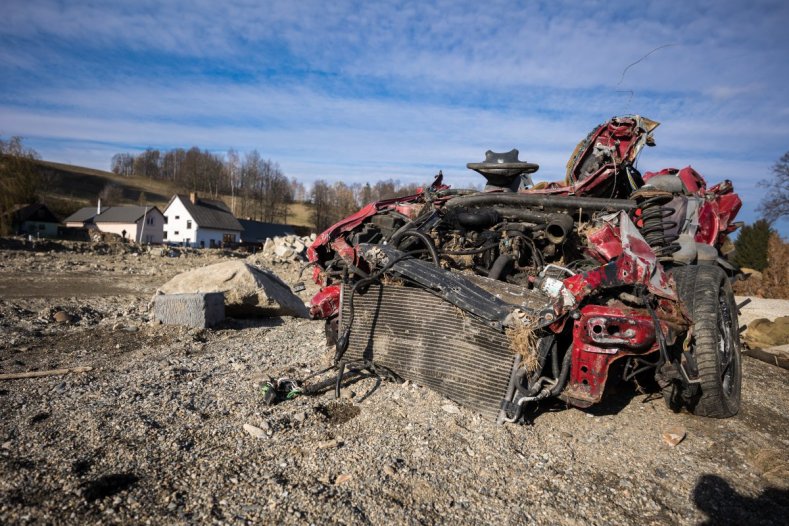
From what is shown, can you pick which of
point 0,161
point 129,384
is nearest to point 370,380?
point 129,384

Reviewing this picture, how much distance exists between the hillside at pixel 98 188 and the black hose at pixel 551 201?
61.1 metres

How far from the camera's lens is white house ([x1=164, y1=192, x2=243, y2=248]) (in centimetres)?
4953

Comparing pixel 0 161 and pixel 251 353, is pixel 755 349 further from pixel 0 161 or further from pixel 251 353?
pixel 0 161

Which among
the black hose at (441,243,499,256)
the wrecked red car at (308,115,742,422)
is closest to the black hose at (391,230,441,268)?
the wrecked red car at (308,115,742,422)

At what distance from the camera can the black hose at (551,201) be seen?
4.25 metres

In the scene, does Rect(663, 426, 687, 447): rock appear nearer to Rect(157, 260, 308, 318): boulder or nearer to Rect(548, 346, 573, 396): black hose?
Rect(548, 346, 573, 396): black hose

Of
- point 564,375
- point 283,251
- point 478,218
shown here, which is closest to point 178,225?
point 283,251

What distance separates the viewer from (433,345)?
12.2 ft

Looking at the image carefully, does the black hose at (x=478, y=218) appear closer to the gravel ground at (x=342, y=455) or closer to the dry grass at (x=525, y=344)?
the dry grass at (x=525, y=344)

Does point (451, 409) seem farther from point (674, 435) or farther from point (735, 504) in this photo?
point (735, 504)

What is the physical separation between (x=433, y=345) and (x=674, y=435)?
1.78 m

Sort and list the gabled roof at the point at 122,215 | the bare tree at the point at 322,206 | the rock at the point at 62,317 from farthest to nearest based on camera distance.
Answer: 1. the bare tree at the point at 322,206
2. the gabled roof at the point at 122,215
3. the rock at the point at 62,317

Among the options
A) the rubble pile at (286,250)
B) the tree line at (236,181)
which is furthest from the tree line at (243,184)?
the rubble pile at (286,250)

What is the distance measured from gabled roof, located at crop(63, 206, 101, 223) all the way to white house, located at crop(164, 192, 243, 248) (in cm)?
746
